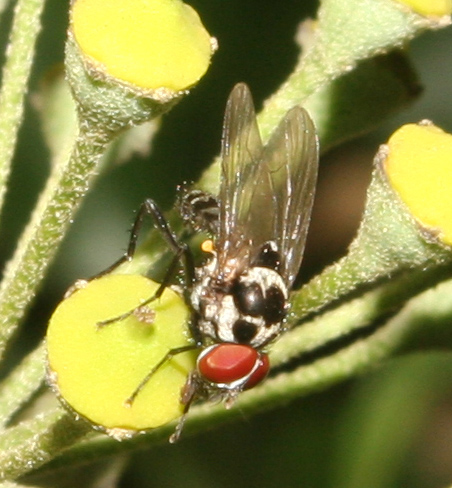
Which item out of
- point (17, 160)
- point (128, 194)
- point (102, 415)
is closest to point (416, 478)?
point (128, 194)

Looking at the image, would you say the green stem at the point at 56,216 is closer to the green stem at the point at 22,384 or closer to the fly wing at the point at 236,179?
the green stem at the point at 22,384

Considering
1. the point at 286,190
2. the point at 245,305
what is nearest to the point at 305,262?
the point at 286,190

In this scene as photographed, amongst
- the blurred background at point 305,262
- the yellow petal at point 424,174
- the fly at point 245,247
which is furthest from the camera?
the blurred background at point 305,262

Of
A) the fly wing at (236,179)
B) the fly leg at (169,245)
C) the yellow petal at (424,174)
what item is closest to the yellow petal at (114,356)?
the fly leg at (169,245)

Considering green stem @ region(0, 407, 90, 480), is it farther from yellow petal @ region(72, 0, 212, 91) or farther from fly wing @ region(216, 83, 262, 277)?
yellow petal @ region(72, 0, 212, 91)

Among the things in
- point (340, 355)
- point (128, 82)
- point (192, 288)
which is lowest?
point (340, 355)

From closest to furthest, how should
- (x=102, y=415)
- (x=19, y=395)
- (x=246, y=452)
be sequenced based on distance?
(x=102, y=415)
(x=19, y=395)
(x=246, y=452)

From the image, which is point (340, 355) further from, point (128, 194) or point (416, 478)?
point (416, 478)
